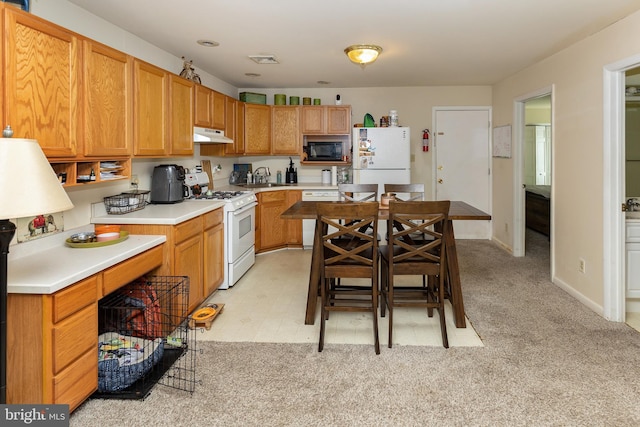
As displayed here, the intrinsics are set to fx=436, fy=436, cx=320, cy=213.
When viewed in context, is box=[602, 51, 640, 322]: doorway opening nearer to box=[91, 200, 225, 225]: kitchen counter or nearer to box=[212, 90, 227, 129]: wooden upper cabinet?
box=[91, 200, 225, 225]: kitchen counter

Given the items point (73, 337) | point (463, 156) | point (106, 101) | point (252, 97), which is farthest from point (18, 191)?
point (463, 156)

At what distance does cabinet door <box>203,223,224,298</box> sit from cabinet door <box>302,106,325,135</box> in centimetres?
244

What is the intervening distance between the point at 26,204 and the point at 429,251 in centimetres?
241

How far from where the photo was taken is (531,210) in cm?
711

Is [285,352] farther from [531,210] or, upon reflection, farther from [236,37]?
[531,210]

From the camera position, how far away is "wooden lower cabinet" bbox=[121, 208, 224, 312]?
9.86 feet

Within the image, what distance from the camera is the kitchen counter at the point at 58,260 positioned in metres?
1.86

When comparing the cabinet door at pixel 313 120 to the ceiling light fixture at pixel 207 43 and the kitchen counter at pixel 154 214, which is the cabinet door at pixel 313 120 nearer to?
the ceiling light fixture at pixel 207 43

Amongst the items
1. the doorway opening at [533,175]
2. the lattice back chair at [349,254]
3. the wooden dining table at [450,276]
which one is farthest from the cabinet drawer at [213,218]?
the doorway opening at [533,175]

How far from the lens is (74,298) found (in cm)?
199

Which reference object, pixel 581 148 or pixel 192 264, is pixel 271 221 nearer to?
pixel 192 264

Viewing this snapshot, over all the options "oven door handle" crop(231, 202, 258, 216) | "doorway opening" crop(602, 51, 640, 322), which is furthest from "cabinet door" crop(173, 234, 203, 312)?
"doorway opening" crop(602, 51, 640, 322)

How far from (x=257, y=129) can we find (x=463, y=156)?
2.97 metres
